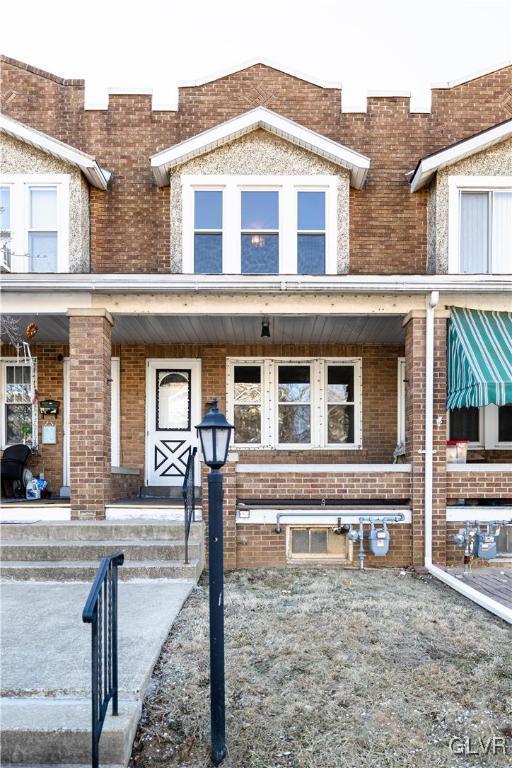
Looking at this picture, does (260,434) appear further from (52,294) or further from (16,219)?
(16,219)

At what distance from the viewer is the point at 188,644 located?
4.31 meters

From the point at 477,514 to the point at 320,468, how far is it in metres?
2.16

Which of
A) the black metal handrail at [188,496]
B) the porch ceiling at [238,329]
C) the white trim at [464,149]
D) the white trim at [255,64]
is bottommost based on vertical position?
the black metal handrail at [188,496]

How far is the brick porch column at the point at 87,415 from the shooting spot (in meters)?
7.05

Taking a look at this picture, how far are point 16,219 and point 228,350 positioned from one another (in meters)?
3.92

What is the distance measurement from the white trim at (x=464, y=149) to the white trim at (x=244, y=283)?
83.2 inches

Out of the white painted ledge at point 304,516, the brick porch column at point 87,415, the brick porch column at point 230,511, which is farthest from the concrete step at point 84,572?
the white painted ledge at point 304,516

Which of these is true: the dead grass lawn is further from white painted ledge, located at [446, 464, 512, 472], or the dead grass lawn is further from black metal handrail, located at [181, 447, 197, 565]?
white painted ledge, located at [446, 464, 512, 472]

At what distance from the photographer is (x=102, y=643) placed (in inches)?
126

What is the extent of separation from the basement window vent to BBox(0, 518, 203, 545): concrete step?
4.56ft

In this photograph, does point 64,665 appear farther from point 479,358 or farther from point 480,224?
point 480,224

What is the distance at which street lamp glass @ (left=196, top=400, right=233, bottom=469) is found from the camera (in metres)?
3.14

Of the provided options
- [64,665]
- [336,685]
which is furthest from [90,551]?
[336,685]

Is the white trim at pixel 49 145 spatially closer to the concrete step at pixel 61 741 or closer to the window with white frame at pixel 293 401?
the window with white frame at pixel 293 401
